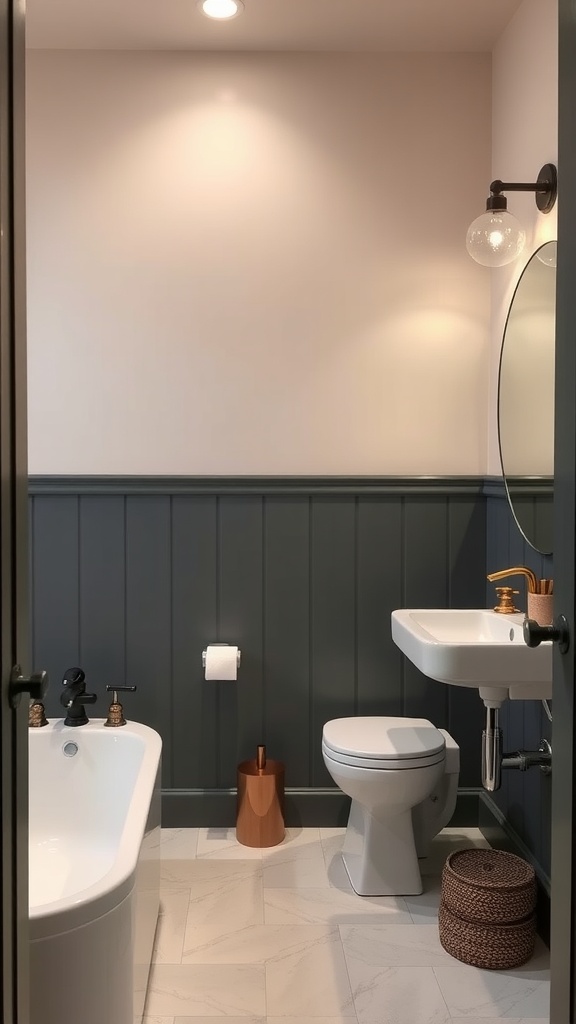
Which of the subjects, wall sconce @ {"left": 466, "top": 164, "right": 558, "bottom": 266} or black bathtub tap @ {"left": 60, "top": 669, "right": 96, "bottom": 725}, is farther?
black bathtub tap @ {"left": 60, "top": 669, "right": 96, "bottom": 725}

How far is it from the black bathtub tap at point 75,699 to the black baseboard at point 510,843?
1382mm

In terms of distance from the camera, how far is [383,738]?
109 inches

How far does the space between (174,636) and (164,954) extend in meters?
1.10

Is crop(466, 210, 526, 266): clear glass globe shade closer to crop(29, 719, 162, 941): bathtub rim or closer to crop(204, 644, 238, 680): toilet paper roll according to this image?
crop(204, 644, 238, 680): toilet paper roll

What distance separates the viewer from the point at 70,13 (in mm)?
2895

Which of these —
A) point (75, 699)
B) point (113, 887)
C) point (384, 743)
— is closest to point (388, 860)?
point (384, 743)

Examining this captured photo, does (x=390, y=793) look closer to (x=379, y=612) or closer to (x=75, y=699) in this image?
(x=379, y=612)

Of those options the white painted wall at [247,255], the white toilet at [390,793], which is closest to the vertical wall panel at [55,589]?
the white painted wall at [247,255]

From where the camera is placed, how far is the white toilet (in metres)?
2.64

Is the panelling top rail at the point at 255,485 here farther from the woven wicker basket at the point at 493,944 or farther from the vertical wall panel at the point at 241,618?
the woven wicker basket at the point at 493,944

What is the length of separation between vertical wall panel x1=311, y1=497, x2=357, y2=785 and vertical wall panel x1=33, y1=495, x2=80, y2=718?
84 centimetres

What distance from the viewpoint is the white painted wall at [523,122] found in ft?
8.48

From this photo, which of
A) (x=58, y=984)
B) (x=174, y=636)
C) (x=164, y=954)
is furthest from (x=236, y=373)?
(x=58, y=984)

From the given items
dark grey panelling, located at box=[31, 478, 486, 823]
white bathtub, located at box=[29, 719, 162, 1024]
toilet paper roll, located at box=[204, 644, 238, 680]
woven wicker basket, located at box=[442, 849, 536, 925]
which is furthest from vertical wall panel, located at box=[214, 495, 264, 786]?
woven wicker basket, located at box=[442, 849, 536, 925]
